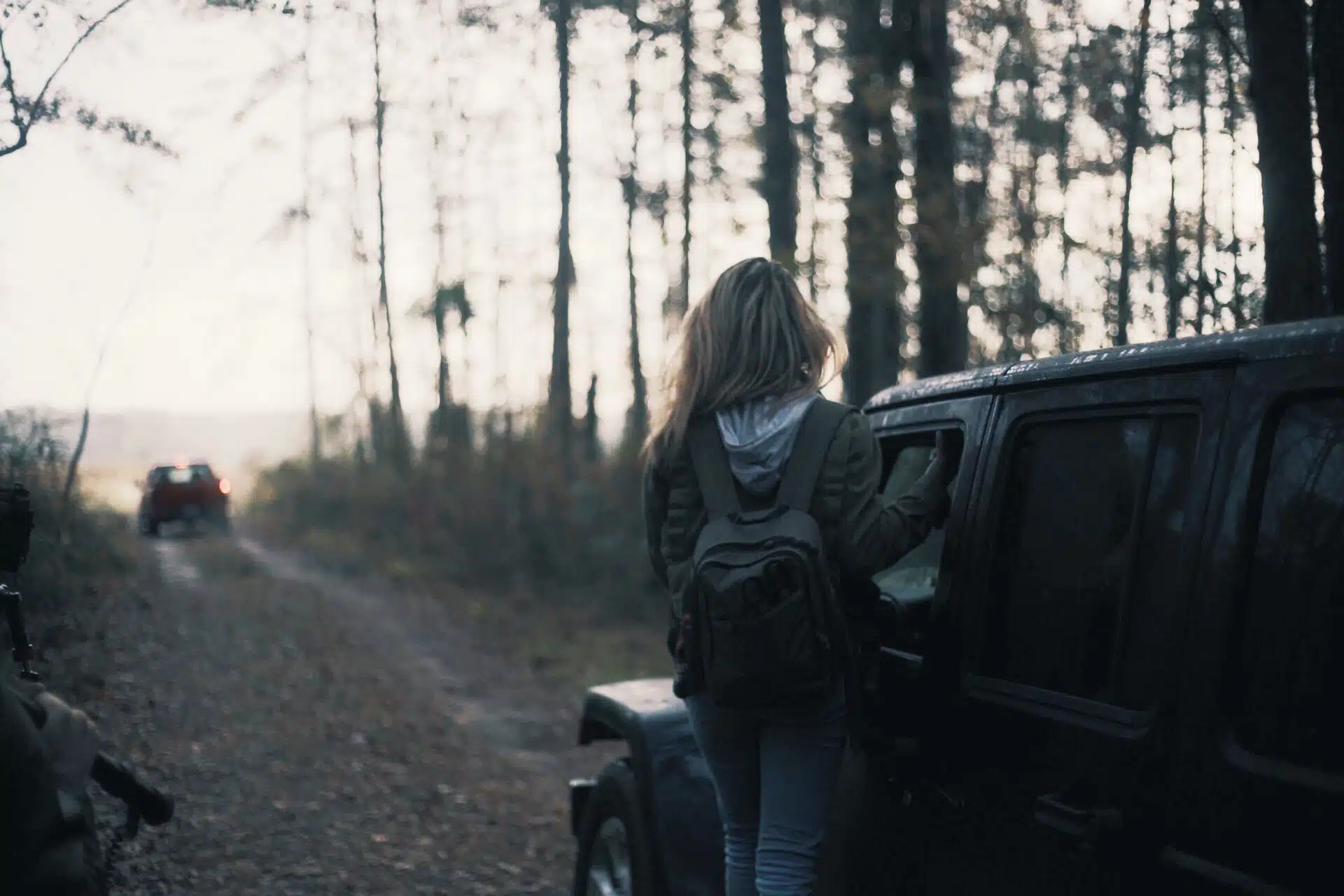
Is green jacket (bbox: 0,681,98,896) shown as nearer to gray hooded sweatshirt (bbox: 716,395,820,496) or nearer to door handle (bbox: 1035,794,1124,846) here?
gray hooded sweatshirt (bbox: 716,395,820,496)

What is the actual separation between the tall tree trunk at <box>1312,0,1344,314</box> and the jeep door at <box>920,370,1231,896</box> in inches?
108

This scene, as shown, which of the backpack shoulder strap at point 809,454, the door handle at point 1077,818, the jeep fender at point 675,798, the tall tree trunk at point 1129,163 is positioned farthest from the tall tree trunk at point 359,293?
the door handle at point 1077,818

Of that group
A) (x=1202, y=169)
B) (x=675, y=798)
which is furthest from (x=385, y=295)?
(x=675, y=798)

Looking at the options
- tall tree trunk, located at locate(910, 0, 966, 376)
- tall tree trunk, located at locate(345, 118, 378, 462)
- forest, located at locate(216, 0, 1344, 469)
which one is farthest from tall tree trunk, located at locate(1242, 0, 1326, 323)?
tall tree trunk, located at locate(345, 118, 378, 462)

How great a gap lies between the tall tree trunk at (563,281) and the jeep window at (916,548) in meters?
17.7

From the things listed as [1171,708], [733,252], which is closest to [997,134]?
[733,252]

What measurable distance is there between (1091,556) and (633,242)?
82.8 ft

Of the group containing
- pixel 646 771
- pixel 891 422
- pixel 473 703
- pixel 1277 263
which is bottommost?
pixel 473 703

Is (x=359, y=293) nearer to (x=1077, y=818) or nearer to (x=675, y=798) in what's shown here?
(x=675, y=798)

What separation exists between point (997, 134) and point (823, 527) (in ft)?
64.7

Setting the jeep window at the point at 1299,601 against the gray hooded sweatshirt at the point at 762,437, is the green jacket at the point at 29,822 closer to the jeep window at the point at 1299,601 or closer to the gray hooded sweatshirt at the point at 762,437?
the gray hooded sweatshirt at the point at 762,437

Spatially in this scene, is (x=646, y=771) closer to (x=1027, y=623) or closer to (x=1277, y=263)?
(x=1027, y=623)

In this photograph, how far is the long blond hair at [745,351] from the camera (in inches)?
123

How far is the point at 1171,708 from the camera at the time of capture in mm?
2139
